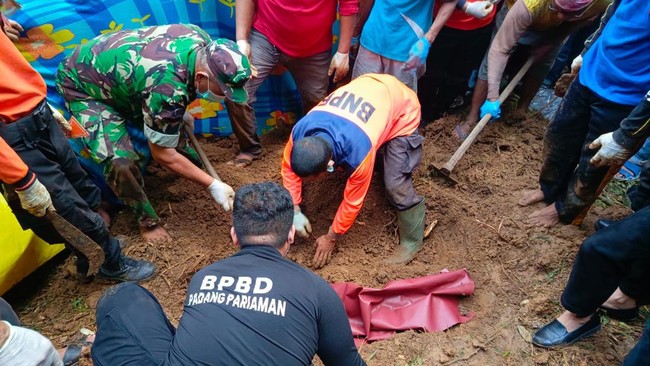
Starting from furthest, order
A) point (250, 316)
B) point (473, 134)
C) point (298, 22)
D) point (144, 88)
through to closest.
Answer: point (473, 134), point (298, 22), point (144, 88), point (250, 316)

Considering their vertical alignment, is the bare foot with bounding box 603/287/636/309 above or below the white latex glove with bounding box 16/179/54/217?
below

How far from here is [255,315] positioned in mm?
1476

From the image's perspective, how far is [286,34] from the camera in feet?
10.5

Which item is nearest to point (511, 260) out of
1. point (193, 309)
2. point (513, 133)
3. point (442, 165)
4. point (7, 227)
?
point (442, 165)

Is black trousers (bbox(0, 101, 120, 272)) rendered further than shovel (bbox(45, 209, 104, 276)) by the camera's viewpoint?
No

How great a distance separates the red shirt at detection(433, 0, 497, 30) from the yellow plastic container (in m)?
3.16

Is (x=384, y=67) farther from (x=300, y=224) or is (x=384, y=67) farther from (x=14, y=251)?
(x=14, y=251)

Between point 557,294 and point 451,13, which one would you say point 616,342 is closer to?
point 557,294

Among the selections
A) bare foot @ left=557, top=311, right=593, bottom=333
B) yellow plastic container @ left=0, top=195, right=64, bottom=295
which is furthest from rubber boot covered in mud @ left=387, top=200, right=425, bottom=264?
yellow plastic container @ left=0, top=195, right=64, bottom=295

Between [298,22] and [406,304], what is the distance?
6.52 feet

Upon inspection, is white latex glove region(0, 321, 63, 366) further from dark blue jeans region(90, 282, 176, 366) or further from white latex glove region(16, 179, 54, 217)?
white latex glove region(16, 179, 54, 217)

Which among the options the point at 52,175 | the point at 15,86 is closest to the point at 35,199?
the point at 52,175

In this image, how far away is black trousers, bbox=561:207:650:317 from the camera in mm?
1810

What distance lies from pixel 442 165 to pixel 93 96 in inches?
96.0
